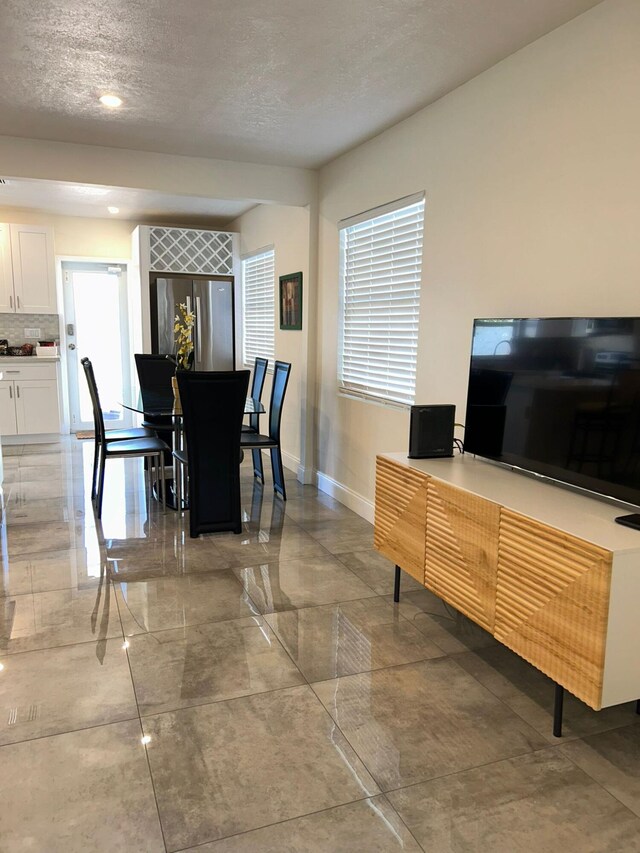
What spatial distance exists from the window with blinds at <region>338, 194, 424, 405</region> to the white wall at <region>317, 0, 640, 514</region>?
131 millimetres

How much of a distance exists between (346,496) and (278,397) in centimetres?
96

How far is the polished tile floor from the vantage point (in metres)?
1.72

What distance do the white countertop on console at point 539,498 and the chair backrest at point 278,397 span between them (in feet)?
6.50

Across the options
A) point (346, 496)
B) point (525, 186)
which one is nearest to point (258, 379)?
point (346, 496)

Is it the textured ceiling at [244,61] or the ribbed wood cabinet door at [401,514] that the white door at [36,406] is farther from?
the ribbed wood cabinet door at [401,514]

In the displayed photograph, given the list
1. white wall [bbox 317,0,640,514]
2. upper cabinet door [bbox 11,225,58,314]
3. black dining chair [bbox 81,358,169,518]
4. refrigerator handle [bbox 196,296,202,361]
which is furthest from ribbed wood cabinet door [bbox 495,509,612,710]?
upper cabinet door [bbox 11,225,58,314]

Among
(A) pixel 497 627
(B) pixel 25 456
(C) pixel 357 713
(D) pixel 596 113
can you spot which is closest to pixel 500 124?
(D) pixel 596 113

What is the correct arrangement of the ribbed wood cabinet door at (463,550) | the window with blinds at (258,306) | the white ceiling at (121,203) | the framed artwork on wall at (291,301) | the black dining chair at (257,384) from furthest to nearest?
1. the window with blinds at (258,306)
2. the white ceiling at (121,203)
3. the framed artwork on wall at (291,301)
4. the black dining chair at (257,384)
5. the ribbed wood cabinet door at (463,550)

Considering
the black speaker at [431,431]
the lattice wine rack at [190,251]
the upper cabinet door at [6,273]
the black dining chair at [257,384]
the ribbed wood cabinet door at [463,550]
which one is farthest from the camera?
the lattice wine rack at [190,251]

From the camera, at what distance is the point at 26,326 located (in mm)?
7406

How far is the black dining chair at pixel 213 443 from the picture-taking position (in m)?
3.79

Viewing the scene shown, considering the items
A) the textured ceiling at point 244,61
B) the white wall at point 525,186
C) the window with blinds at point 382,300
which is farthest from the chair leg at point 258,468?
the textured ceiling at point 244,61

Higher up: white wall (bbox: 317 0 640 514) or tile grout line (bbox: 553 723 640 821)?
white wall (bbox: 317 0 640 514)

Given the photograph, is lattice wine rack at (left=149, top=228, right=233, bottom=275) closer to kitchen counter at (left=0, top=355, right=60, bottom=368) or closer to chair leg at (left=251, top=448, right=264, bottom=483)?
kitchen counter at (left=0, top=355, right=60, bottom=368)
